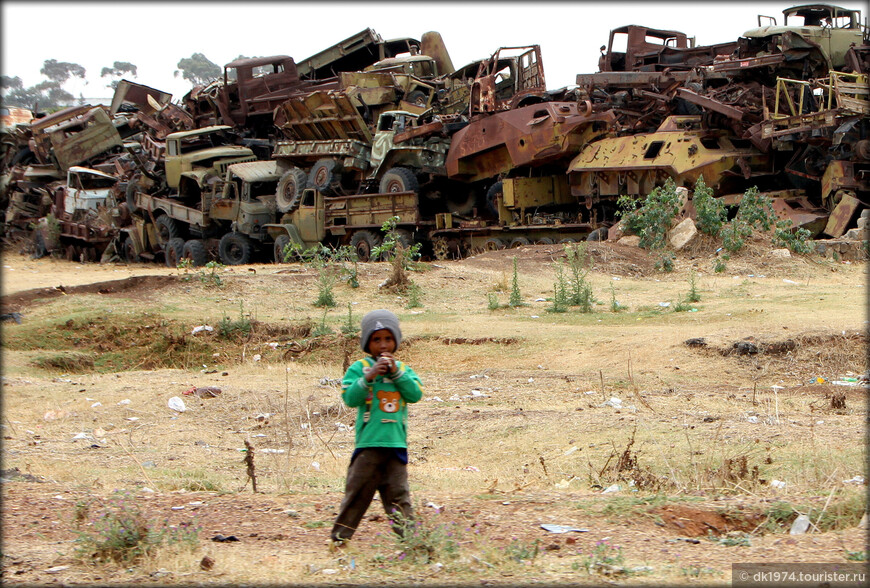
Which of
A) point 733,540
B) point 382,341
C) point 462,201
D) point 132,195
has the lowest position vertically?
point 733,540

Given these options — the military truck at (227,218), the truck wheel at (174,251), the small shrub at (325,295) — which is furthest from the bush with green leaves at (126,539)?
the truck wheel at (174,251)

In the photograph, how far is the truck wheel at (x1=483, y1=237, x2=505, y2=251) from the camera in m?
22.1

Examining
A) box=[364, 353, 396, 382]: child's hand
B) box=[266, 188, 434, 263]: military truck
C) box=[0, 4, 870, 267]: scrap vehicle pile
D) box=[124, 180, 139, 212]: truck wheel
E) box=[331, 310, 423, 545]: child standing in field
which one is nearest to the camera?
box=[364, 353, 396, 382]: child's hand

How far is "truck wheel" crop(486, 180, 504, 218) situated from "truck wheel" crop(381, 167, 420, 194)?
5.41 feet

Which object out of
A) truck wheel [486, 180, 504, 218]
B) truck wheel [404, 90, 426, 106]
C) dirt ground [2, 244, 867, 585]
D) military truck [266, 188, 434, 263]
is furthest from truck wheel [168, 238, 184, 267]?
dirt ground [2, 244, 867, 585]

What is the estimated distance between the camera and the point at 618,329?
39.9 feet

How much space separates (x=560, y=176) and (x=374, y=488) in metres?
18.7

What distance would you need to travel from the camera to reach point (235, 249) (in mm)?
24891

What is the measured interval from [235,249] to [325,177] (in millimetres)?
2937

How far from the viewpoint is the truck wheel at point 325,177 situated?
24.1 metres

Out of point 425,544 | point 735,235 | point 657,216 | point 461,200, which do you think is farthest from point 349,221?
point 425,544

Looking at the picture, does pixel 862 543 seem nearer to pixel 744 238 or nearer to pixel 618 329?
pixel 618 329

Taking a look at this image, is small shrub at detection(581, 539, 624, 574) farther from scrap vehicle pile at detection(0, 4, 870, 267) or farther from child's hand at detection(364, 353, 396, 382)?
scrap vehicle pile at detection(0, 4, 870, 267)

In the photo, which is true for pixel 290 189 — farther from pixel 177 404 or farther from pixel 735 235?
pixel 177 404
